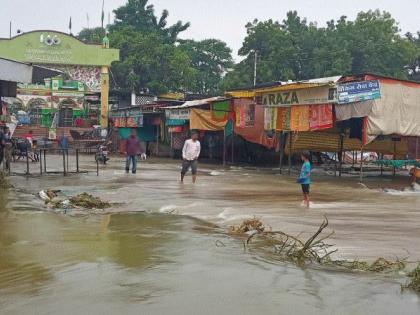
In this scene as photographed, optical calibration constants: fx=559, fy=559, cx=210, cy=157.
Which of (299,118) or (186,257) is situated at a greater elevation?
(299,118)

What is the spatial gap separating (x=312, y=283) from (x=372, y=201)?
729 centimetres

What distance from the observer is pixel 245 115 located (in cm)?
2205

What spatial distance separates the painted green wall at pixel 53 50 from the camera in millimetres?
39656

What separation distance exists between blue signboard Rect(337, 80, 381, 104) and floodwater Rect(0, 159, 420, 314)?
157 inches

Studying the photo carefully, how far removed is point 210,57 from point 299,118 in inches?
1742

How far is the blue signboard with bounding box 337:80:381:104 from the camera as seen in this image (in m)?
15.2

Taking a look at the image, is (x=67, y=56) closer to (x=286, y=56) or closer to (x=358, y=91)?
(x=286, y=56)

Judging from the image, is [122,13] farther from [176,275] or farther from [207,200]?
[176,275]

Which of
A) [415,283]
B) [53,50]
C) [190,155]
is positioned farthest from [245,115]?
[53,50]

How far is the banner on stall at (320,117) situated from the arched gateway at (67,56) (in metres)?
24.0

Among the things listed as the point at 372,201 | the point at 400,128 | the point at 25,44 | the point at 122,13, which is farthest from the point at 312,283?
the point at 122,13

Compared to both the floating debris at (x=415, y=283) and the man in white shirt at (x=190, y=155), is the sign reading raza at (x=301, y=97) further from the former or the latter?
the floating debris at (x=415, y=283)

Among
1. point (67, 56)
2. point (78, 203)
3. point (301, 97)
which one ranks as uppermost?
point (67, 56)

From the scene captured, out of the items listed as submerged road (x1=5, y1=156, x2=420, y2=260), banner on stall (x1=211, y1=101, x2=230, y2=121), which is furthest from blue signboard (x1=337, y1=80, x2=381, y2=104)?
banner on stall (x1=211, y1=101, x2=230, y2=121)
